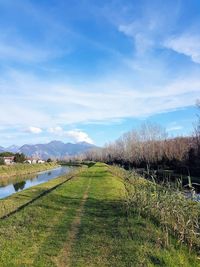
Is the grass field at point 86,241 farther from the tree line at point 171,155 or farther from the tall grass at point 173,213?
A: the tree line at point 171,155

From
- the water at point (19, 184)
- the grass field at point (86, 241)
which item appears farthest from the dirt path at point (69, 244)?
the water at point (19, 184)

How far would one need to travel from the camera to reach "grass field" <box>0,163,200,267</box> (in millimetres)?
10211

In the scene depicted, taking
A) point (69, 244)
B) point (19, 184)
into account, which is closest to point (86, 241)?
point (69, 244)

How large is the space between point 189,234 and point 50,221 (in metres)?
5.82

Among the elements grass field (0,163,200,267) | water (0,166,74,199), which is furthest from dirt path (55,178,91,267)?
water (0,166,74,199)

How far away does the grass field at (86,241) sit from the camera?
33.5ft

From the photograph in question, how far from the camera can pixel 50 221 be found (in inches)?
614

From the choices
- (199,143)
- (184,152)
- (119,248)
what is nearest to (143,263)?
(119,248)

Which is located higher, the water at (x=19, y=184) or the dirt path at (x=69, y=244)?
the water at (x=19, y=184)

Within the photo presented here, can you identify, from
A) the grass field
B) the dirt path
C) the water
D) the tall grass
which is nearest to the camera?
the dirt path

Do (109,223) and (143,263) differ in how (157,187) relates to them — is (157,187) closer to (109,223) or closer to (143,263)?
(109,223)

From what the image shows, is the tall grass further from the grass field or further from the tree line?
the tree line

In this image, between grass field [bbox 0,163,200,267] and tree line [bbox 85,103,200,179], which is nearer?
grass field [bbox 0,163,200,267]

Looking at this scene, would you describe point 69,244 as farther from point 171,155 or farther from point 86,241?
point 171,155
